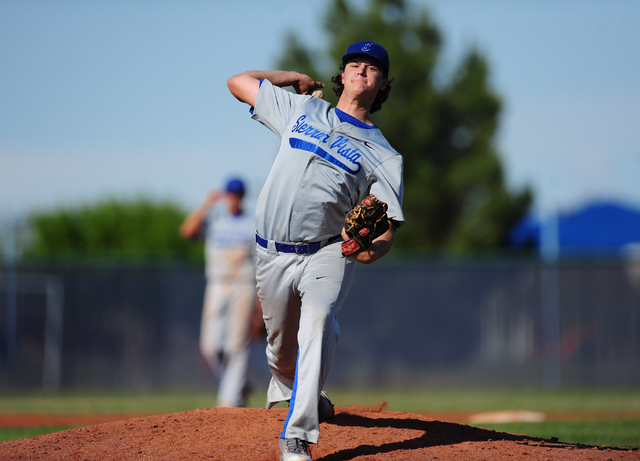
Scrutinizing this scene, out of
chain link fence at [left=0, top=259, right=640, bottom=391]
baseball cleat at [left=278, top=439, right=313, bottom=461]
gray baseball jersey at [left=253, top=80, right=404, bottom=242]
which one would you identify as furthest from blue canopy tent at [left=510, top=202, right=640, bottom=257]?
baseball cleat at [left=278, top=439, right=313, bottom=461]

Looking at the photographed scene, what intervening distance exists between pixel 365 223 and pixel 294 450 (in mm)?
1172

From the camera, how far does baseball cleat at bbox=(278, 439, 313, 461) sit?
3.43 m

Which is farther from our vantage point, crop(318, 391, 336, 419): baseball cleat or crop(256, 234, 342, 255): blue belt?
crop(318, 391, 336, 419): baseball cleat

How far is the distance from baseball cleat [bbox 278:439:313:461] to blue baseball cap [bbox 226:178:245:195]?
14.1ft

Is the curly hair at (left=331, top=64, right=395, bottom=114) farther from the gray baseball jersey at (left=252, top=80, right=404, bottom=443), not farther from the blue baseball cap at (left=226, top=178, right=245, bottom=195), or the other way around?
the blue baseball cap at (left=226, top=178, right=245, bottom=195)

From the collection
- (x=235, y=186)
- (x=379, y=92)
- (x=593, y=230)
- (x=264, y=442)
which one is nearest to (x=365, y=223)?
(x=379, y=92)

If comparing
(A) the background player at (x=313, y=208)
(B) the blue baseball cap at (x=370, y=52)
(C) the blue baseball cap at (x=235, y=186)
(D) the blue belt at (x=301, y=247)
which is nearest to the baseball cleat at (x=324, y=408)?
(A) the background player at (x=313, y=208)

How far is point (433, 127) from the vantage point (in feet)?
110

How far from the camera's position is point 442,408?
32.1 ft

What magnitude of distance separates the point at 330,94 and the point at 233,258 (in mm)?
20507

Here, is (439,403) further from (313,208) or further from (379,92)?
(313,208)

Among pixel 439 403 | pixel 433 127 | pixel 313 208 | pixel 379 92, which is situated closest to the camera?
pixel 313 208

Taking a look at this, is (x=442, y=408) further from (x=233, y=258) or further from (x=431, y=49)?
(x=431, y=49)

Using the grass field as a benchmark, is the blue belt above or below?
above
